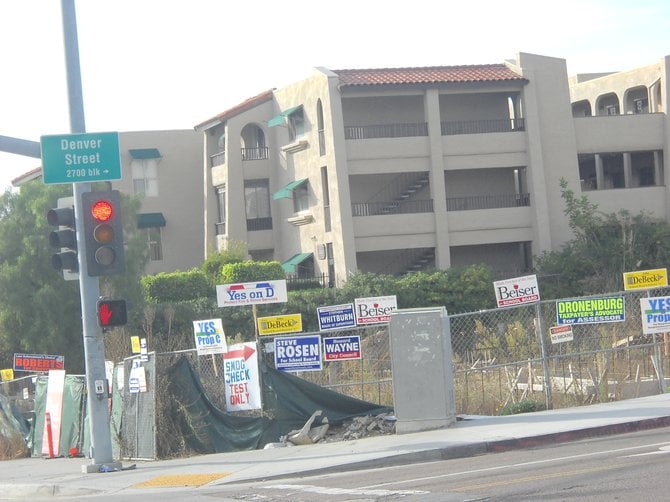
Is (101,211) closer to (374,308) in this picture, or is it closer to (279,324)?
(279,324)

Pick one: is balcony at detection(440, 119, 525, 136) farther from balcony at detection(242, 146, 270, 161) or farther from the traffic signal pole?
the traffic signal pole

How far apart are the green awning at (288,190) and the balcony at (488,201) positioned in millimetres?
6581

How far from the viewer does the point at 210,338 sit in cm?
1791

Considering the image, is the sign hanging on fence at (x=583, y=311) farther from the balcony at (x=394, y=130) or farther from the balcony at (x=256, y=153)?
the balcony at (x=256, y=153)

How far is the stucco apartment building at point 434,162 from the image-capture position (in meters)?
43.4

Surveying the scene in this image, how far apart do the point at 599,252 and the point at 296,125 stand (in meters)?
14.5

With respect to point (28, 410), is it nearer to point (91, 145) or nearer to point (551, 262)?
point (91, 145)

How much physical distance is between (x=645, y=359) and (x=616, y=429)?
21.9 feet

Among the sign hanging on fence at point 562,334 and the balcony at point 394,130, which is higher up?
the balcony at point 394,130

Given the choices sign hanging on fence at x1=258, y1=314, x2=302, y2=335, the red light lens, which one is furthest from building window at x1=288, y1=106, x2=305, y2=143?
the red light lens

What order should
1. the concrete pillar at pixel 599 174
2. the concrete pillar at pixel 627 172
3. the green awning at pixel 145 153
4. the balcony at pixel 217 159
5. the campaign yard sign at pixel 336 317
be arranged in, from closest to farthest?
the campaign yard sign at pixel 336 317 < the concrete pillar at pixel 627 172 < the concrete pillar at pixel 599 174 < the balcony at pixel 217 159 < the green awning at pixel 145 153

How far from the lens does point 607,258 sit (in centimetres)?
4328

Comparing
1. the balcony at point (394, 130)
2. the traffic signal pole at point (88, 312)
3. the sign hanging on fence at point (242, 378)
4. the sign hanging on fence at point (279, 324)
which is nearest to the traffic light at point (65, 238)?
the traffic signal pole at point (88, 312)

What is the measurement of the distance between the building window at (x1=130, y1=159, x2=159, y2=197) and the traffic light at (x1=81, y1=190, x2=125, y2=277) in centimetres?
3579
